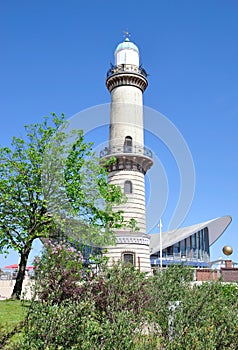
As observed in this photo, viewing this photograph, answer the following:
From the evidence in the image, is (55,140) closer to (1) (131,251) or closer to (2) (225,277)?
(1) (131,251)

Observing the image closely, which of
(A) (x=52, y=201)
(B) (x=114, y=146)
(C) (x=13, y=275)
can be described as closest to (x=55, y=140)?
(A) (x=52, y=201)

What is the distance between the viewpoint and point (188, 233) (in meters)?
53.2

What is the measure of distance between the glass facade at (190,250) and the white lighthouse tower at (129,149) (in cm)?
1739

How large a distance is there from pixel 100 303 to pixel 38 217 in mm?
11759

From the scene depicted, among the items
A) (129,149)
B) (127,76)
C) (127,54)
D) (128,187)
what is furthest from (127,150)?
(127,54)

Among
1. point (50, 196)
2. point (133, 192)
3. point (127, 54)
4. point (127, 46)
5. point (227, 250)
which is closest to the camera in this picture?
point (50, 196)

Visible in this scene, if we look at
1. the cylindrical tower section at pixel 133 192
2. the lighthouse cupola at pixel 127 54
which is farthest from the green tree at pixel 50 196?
the lighthouse cupola at pixel 127 54

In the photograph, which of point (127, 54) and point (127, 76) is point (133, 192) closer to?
point (127, 76)

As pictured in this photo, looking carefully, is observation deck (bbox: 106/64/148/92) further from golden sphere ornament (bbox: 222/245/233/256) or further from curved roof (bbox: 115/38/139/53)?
golden sphere ornament (bbox: 222/245/233/256)

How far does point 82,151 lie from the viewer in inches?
905

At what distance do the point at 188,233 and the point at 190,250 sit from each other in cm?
271

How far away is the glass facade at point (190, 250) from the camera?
51.2 meters

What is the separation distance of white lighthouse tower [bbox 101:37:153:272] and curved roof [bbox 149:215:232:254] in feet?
35.3

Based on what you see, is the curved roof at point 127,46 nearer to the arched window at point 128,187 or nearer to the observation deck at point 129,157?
the observation deck at point 129,157
